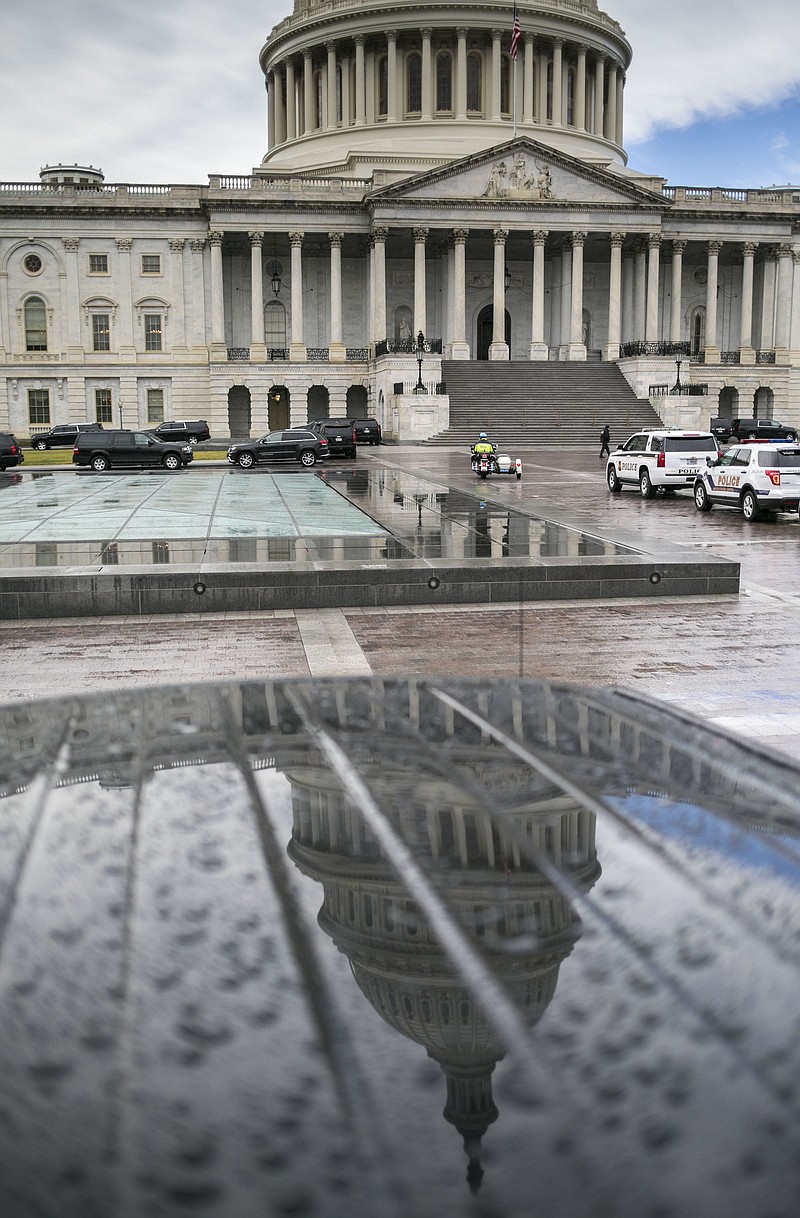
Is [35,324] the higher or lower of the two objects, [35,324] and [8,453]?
the higher

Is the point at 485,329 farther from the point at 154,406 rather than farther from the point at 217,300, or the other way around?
the point at 154,406

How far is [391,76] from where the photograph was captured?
316 feet

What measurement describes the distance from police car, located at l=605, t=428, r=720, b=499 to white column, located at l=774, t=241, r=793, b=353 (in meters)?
59.1

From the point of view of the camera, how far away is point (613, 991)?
1.90 m

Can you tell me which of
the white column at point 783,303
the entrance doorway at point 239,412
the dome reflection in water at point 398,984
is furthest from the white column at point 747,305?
the dome reflection in water at point 398,984

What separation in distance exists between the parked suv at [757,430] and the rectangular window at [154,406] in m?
38.7

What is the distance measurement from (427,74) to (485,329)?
21954mm

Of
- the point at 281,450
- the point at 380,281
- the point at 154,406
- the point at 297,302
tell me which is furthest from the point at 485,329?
the point at 281,450

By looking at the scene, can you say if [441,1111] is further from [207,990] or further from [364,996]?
[207,990]

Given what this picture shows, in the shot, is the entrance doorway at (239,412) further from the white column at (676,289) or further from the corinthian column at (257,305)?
the white column at (676,289)

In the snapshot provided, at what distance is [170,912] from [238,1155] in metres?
0.74

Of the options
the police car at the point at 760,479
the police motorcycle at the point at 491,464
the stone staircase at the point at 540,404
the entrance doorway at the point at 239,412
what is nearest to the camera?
the police car at the point at 760,479

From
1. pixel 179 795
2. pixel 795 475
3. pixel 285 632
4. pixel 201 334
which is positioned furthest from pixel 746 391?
pixel 179 795

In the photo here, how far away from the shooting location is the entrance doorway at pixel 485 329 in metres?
90.4
